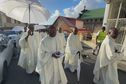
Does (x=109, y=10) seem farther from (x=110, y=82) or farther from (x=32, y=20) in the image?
(x=110, y=82)

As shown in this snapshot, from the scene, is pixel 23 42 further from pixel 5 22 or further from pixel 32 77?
pixel 5 22

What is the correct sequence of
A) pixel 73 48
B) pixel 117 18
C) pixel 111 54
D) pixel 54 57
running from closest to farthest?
pixel 54 57
pixel 111 54
pixel 73 48
pixel 117 18

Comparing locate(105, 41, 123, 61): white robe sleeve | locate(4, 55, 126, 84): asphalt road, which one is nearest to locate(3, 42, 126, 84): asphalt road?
locate(4, 55, 126, 84): asphalt road

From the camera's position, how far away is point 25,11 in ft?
19.3

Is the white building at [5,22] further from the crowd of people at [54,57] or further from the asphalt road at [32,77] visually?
the crowd of people at [54,57]

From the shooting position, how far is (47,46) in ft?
12.6

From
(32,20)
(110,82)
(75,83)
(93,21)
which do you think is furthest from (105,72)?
(93,21)

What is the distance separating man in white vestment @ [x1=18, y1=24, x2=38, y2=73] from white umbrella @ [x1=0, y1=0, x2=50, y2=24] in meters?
0.81

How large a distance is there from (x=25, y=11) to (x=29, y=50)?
167cm

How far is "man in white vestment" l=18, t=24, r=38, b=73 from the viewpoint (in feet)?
17.8

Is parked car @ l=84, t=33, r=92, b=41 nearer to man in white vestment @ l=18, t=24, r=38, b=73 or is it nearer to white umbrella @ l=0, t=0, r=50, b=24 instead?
white umbrella @ l=0, t=0, r=50, b=24

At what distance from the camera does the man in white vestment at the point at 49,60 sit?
151 inches

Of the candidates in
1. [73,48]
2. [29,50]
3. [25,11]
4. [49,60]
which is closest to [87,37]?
[73,48]

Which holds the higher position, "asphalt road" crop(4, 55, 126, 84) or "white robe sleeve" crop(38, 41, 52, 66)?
"white robe sleeve" crop(38, 41, 52, 66)
